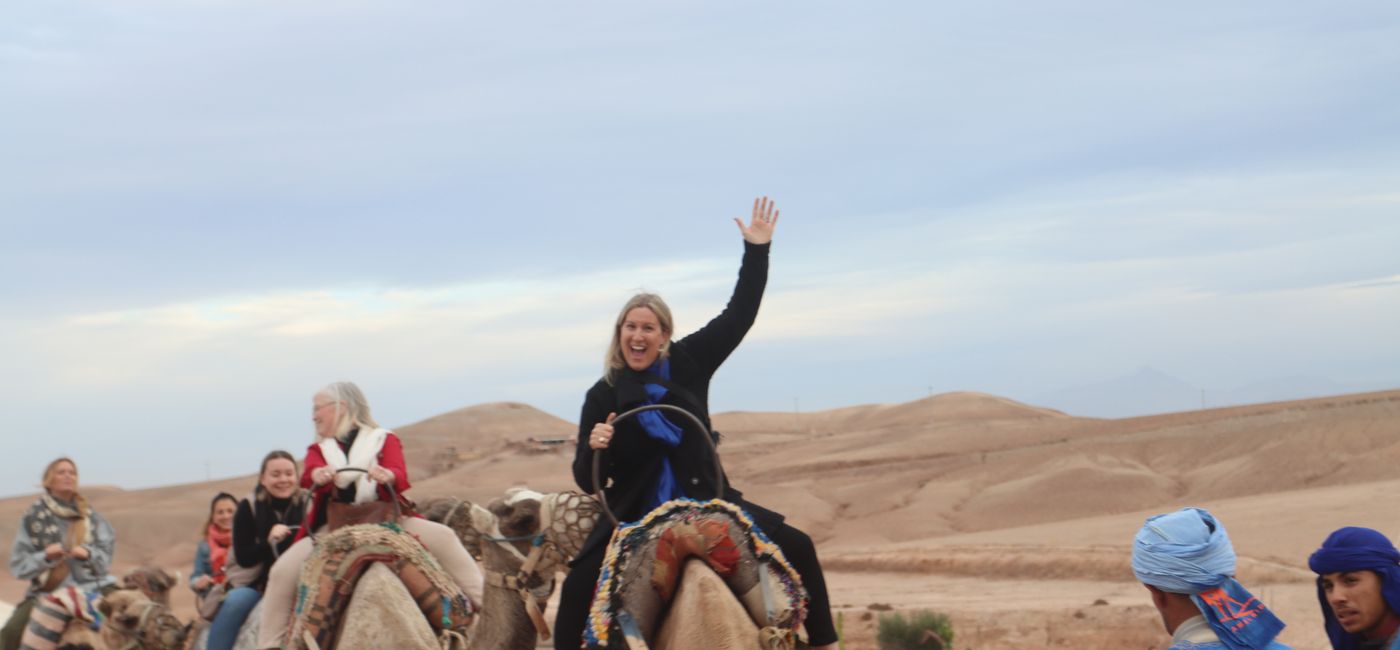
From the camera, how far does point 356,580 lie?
7891 millimetres

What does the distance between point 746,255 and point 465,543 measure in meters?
3.76

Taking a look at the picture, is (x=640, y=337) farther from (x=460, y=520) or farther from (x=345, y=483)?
Answer: (x=460, y=520)

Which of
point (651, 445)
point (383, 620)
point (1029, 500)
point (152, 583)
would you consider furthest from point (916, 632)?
point (1029, 500)

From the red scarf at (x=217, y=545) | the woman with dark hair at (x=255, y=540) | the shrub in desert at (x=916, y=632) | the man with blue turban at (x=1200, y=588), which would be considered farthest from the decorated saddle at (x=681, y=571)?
the shrub in desert at (x=916, y=632)

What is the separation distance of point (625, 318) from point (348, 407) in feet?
8.10

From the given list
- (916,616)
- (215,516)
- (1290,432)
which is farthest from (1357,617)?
(1290,432)

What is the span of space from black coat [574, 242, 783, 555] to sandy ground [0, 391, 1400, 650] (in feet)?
38.7

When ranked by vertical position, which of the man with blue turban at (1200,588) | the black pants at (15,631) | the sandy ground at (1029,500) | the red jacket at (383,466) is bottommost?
the sandy ground at (1029,500)

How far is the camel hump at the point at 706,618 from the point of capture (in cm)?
613

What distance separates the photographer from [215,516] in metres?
13.1

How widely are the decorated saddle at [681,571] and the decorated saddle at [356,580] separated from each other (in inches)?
66.4

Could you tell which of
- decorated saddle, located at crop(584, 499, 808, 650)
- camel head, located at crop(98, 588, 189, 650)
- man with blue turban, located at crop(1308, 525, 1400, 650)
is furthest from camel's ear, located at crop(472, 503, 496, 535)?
man with blue turban, located at crop(1308, 525, 1400, 650)

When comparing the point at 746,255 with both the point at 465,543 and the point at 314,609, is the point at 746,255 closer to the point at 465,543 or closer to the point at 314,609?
the point at 314,609

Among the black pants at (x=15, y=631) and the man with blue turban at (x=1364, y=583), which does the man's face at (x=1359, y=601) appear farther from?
the black pants at (x=15, y=631)
